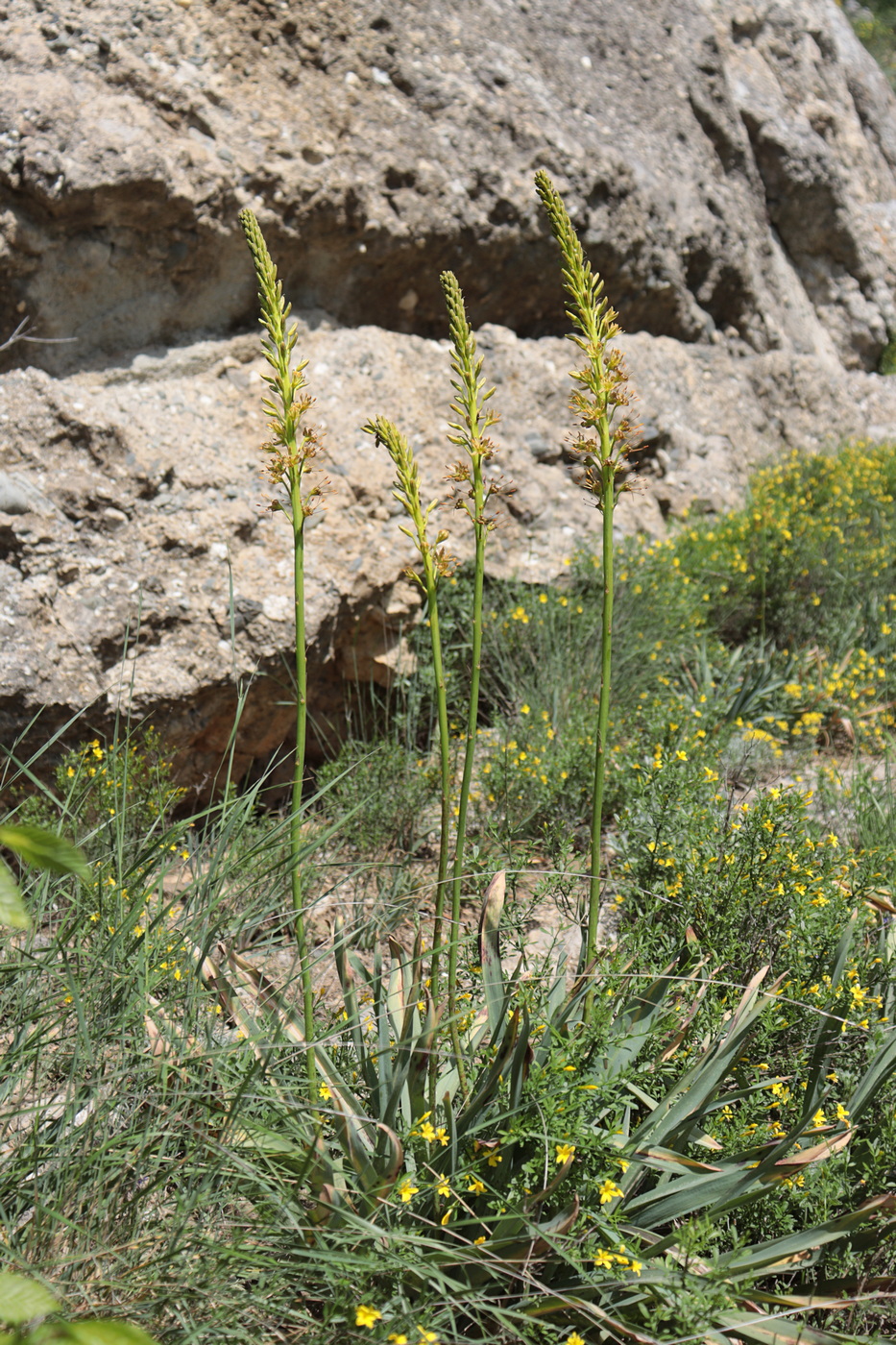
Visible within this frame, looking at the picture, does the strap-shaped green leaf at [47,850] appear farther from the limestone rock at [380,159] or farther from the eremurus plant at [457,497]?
the limestone rock at [380,159]

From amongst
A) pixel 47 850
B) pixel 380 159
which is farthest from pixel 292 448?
pixel 380 159

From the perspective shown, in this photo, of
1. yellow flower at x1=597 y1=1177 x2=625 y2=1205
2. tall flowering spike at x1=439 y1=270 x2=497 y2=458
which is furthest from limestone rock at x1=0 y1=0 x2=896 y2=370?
yellow flower at x1=597 y1=1177 x2=625 y2=1205

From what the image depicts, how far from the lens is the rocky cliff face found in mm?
3564

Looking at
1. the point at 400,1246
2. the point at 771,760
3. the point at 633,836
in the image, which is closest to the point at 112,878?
the point at 400,1246

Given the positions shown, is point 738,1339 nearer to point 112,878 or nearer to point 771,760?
point 112,878

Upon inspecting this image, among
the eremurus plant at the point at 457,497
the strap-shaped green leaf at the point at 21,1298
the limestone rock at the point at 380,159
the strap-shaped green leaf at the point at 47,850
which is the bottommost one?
the strap-shaped green leaf at the point at 21,1298

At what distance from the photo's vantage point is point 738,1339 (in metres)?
1.88

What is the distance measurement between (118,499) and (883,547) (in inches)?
155

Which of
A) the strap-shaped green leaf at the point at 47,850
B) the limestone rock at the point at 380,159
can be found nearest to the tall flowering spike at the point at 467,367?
the strap-shaped green leaf at the point at 47,850

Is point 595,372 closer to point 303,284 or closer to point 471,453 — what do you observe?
point 471,453

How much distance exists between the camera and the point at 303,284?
178 inches

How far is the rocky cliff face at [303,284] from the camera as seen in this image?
11.7 feet

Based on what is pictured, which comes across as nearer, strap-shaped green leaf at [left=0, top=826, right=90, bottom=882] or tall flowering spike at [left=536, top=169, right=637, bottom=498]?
strap-shaped green leaf at [left=0, top=826, right=90, bottom=882]

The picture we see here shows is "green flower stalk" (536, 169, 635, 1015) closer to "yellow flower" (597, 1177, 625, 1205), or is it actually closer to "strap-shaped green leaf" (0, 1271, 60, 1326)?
"yellow flower" (597, 1177, 625, 1205)
